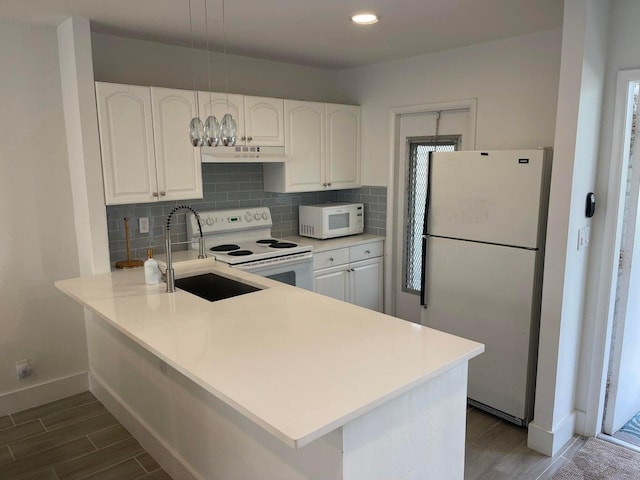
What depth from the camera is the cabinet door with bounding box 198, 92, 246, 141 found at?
347 cm

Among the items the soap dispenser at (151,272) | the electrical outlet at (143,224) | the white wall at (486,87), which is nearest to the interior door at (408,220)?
the white wall at (486,87)

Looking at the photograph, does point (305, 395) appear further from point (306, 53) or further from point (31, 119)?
point (306, 53)

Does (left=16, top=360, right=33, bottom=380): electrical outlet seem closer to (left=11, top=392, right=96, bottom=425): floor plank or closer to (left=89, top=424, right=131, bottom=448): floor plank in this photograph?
(left=11, top=392, right=96, bottom=425): floor plank

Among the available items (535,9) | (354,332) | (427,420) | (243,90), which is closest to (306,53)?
(243,90)

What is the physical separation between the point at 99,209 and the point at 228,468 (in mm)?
1820

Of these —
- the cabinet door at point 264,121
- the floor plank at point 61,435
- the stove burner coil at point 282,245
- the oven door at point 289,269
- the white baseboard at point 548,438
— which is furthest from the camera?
the stove burner coil at point 282,245

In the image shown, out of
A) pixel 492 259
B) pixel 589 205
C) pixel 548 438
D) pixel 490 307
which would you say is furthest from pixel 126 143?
pixel 548 438

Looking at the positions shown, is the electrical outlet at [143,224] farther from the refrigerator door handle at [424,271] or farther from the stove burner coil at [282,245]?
the refrigerator door handle at [424,271]

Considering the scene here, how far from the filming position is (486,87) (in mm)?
3602

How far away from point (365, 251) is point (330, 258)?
42cm

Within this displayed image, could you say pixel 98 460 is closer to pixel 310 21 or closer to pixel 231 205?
pixel 231 205

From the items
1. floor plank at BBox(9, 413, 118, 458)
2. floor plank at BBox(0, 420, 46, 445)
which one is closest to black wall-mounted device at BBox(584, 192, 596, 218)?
floor plank at BBox(9, 413, 118, 458)

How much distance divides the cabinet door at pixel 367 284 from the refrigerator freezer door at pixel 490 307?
949 mm

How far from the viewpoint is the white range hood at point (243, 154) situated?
3.48m
